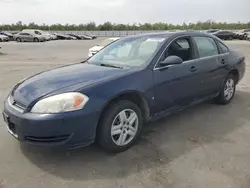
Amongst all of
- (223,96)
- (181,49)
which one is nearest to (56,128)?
(181,49)

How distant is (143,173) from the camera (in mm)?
3125

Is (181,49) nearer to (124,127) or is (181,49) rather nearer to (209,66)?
(209,66)

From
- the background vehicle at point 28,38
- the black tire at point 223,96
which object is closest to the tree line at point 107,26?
the background vehicle at point 28,38

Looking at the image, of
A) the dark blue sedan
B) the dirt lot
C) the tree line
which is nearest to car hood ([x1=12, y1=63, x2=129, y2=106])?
the dark blue sedan

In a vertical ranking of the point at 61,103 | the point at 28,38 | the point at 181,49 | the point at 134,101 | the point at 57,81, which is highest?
the point at 181,49

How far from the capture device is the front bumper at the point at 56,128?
122 inches

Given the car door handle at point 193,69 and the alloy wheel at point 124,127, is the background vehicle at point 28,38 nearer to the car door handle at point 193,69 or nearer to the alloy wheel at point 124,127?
the car door handle at point 193,69

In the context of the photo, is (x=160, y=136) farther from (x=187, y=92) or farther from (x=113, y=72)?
(x=113, y=72)

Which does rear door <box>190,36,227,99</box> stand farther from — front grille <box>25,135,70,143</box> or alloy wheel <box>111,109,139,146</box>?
front grille <box>25,135,70,143</box>

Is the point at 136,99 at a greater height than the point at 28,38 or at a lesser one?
greater

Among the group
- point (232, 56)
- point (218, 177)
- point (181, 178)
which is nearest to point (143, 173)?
point (181, 178)

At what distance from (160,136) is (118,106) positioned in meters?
0.98

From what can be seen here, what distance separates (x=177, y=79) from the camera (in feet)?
13.9

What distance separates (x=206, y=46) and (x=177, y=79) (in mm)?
1238
